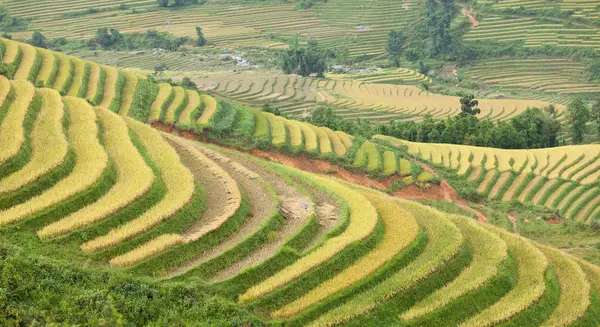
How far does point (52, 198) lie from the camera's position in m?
13.0

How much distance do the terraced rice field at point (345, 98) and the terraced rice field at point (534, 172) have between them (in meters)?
14.0

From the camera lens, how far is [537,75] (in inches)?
2506

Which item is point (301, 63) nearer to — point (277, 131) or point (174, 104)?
point (174, 104)

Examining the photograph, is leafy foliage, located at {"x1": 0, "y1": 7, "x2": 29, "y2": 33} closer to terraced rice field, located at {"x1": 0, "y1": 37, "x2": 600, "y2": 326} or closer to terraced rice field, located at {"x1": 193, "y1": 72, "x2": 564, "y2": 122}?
terraced rice field, located at {"x1": 193, "y1": 72, "x2": 564, "y2": 122}

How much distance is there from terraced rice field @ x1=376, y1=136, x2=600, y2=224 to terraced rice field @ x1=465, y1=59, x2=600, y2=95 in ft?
97.9

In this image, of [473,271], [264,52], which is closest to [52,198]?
[473,271]

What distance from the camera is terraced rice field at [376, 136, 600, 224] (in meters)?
28.3

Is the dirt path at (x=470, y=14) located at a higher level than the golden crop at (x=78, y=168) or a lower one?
lower

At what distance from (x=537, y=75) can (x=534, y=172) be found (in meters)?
36.5

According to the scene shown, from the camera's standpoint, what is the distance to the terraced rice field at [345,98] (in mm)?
47125

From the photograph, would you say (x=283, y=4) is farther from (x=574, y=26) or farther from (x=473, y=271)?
(x=473, y=271)

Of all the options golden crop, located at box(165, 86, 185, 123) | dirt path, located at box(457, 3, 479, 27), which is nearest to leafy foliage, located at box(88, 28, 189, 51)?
dirt path, located at box(457, 3, 479, 27)

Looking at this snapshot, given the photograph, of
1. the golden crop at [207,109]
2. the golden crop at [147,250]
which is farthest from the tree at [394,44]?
the golden crop at [147,250]

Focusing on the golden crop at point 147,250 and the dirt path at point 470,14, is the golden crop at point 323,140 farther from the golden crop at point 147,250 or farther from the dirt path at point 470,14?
the dirt path at point 470,14
